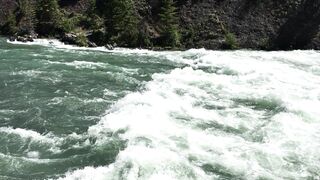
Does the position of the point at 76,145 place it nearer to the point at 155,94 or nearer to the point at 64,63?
the point at 155,94

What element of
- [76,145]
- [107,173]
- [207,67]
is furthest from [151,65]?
[107,173]

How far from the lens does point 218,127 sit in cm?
3167

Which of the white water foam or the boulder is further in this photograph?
the boulder

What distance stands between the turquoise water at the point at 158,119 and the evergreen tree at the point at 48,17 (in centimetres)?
1826

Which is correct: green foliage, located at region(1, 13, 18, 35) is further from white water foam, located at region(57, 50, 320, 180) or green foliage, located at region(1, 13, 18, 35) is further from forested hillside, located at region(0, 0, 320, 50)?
white water foam, located at region(57, 50, 320, 180)

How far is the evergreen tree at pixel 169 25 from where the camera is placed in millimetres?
64562

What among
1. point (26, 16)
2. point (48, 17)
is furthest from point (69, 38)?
point (26, 16)

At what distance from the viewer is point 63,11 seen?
75.0 metres

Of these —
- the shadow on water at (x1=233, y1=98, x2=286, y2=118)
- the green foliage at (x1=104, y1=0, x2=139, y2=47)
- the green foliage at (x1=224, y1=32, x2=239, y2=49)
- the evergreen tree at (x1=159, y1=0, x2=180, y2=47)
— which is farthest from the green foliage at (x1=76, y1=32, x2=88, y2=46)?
the shadow on water at (x1=233, y1=98, x2=286, y2=118)

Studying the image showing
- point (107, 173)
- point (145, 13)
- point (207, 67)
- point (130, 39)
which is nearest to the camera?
point (107, 173)

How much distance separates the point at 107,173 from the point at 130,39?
42.1 metres

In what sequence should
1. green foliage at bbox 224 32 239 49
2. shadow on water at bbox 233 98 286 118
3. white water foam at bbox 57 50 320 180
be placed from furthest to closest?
green foliage at bbox 224 32 239 49 → shadow on water at bbox 233 98 286 118 → white water foam at bbox 57 50 320 180

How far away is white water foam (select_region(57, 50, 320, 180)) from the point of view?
1007 inches

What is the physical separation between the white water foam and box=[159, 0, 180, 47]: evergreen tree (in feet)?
57.0
